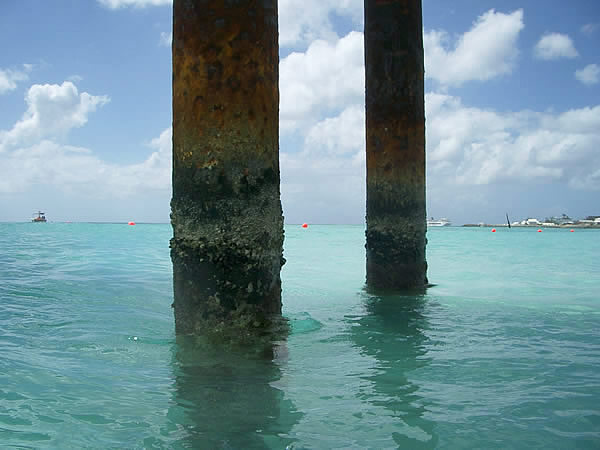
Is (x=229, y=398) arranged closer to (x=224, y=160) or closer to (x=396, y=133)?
(x=224, y=160)

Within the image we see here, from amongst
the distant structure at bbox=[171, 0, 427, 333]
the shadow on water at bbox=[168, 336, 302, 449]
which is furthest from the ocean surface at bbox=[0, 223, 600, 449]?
the distant structure at bbox=[171, 0, 427, 333]

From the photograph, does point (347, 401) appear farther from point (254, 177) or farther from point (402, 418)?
point (254, 177)

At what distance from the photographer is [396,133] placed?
7.09 metres

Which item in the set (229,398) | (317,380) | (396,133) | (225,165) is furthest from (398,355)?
(396,133)

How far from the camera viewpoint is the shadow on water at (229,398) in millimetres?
2617

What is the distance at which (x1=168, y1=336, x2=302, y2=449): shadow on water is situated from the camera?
262 centimetres

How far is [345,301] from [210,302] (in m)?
3.66

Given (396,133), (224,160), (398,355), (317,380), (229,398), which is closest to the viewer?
(229,398)

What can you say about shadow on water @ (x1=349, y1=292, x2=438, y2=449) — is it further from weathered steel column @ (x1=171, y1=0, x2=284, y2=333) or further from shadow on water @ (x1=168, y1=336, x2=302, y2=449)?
weathered steel column @ (x1=171, y1=0, x2=284, y2=333)

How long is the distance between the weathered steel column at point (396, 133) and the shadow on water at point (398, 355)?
776mm

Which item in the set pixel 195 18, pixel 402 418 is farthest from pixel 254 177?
pixel 402 418

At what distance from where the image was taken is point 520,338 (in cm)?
489

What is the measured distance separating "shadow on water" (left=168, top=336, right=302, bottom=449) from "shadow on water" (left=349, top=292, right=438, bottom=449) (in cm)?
58

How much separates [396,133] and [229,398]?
16.0 ft
